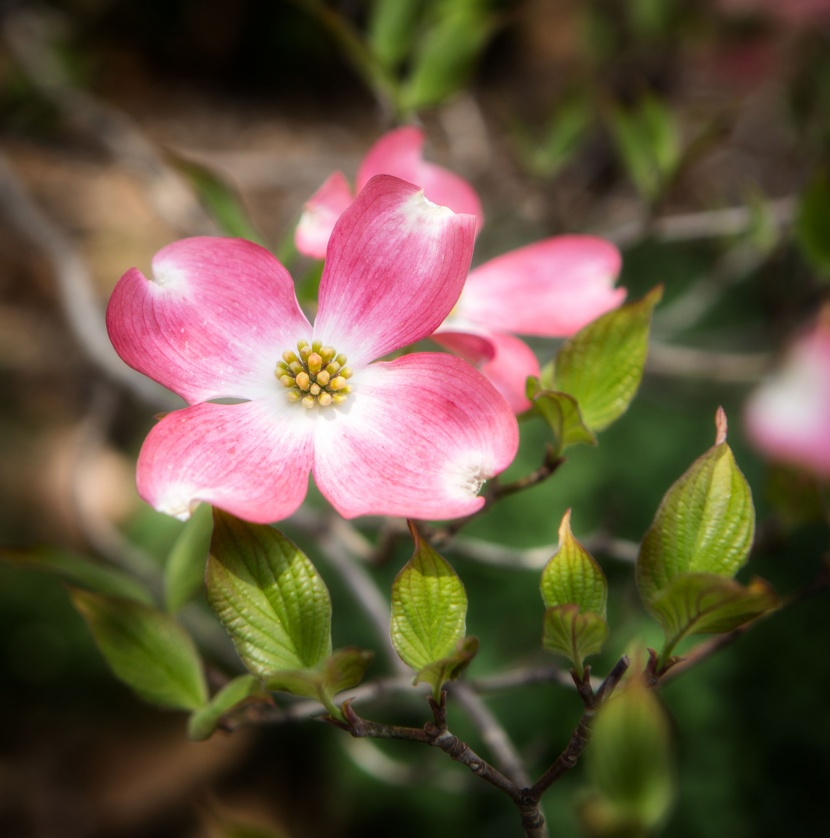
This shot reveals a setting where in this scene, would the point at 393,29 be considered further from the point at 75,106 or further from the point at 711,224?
the point at 75,106

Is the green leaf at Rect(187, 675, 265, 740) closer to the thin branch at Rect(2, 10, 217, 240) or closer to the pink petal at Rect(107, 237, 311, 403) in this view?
the pink petal at Rect(107, 237, 311, 403)

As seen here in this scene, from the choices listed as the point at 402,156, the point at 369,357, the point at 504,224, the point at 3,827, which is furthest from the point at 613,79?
the point at 3,827

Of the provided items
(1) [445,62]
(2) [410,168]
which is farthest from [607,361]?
(1) [445,62]

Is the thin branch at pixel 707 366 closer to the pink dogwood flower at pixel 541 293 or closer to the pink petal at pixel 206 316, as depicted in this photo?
the pink dogwood flower at pixel 541 293

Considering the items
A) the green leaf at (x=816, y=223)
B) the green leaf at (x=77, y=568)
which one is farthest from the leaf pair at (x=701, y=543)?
the green leaf at (x=816, y=223)

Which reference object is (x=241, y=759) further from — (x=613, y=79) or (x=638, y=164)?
(x=613, y=79)
